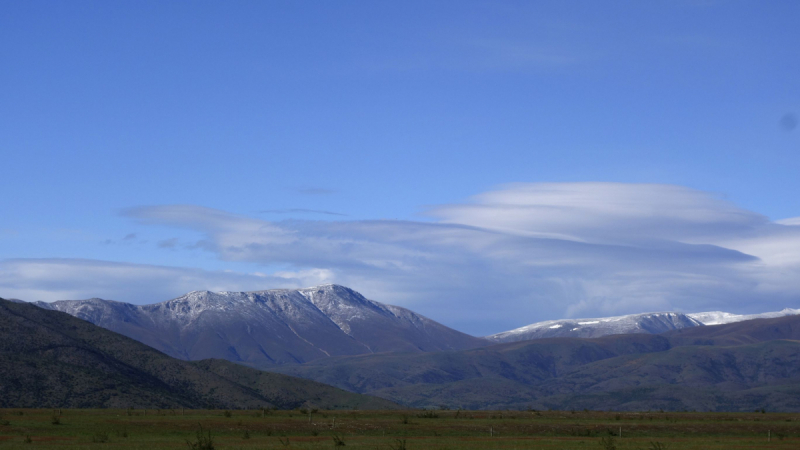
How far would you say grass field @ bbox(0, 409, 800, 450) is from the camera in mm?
63844

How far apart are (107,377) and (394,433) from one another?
259 ft

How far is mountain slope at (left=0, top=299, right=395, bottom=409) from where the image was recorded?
12812 centimetres

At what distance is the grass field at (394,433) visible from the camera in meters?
63.8

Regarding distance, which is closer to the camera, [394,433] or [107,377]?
[394,433]

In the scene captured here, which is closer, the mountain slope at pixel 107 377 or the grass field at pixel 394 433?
the grass field at pixel 394 433

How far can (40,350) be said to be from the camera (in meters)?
146

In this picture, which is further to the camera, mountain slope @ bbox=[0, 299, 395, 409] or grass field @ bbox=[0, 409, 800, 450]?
mountain slope @ bbox=[0, 299, 395, 409]

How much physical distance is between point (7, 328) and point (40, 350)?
31.6 feet

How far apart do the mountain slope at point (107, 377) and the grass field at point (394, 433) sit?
28390 mm

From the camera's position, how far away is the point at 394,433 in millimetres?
77812

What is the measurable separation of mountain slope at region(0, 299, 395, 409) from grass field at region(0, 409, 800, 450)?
93.1 ft

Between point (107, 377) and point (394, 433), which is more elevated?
point (107, 377)

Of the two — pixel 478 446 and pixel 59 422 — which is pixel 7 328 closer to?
pixel 59 422

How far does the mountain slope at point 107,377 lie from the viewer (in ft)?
420
